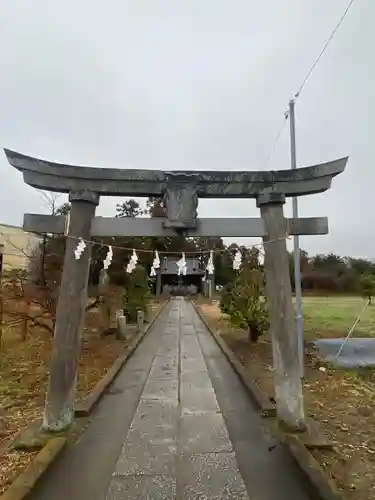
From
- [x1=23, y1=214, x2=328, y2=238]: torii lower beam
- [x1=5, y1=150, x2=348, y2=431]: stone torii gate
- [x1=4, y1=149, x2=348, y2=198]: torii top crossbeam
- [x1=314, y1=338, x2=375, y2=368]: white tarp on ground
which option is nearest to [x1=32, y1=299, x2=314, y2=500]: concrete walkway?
[x1=5, y1=150, x2=348, y2=431]: stone torii gate

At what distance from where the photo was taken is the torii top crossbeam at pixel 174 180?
4.98 metres

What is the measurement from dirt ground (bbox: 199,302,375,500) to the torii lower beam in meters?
2.69

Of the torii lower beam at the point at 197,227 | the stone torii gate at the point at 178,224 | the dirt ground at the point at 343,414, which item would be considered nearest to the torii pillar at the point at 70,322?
the stone torii gate at the point at 178,224

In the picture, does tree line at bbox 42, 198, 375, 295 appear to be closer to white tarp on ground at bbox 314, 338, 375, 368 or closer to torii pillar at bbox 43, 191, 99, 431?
white tarp on ground at bbox 314, 338, 375, 368

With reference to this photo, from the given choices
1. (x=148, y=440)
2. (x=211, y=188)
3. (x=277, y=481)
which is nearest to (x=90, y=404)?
(x=148, y=440)

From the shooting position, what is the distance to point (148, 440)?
4.70m

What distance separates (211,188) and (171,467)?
3.30 m

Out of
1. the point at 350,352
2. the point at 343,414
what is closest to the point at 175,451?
the point at 343,414

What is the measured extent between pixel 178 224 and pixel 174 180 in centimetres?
59

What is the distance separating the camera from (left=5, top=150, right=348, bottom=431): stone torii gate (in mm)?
4840

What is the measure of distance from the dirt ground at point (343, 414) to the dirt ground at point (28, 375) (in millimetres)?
3291

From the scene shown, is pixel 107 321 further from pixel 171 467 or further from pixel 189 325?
pixel 171 467

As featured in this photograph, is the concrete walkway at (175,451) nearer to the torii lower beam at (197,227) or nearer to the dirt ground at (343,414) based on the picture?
the dirt ground at (343,414)

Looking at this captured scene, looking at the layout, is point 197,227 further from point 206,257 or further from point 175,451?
point 206,257
